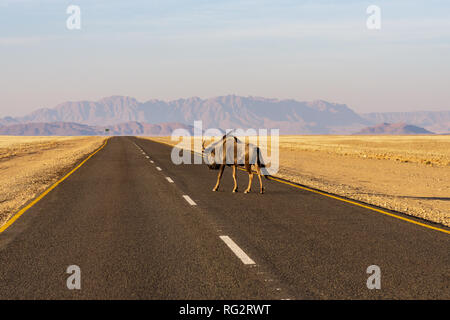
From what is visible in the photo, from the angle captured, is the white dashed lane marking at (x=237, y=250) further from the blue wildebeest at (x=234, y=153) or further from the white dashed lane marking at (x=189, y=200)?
the blue wildebeest at (x=234, y=153)

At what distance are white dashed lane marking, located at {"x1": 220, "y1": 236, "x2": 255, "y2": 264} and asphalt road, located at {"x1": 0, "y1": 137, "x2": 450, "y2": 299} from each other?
0.02m

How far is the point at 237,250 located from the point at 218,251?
28cm

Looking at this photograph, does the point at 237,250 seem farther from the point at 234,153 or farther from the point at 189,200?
the point at 234,153

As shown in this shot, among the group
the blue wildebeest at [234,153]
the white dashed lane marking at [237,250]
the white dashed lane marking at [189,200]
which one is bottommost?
the white dashed lane marking at [237,250]

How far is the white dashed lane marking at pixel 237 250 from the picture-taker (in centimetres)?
624

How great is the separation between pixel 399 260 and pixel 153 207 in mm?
6087

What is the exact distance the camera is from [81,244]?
7188 mm

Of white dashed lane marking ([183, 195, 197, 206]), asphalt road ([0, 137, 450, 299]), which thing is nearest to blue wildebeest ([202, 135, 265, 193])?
white dashed lane marking ([183, 195, 197, 206])

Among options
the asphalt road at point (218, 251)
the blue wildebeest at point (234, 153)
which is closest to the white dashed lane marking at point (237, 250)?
the asphalt road at point (218, 251)

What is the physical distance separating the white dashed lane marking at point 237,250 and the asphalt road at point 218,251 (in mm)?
21

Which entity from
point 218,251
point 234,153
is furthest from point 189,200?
point 218,251

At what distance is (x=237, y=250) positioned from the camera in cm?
677

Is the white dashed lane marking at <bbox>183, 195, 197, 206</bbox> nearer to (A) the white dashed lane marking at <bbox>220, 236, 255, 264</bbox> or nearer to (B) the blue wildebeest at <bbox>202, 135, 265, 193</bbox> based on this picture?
(B) the blue wildebeest at <bbox>202, 135, 265, 193</bbox>
